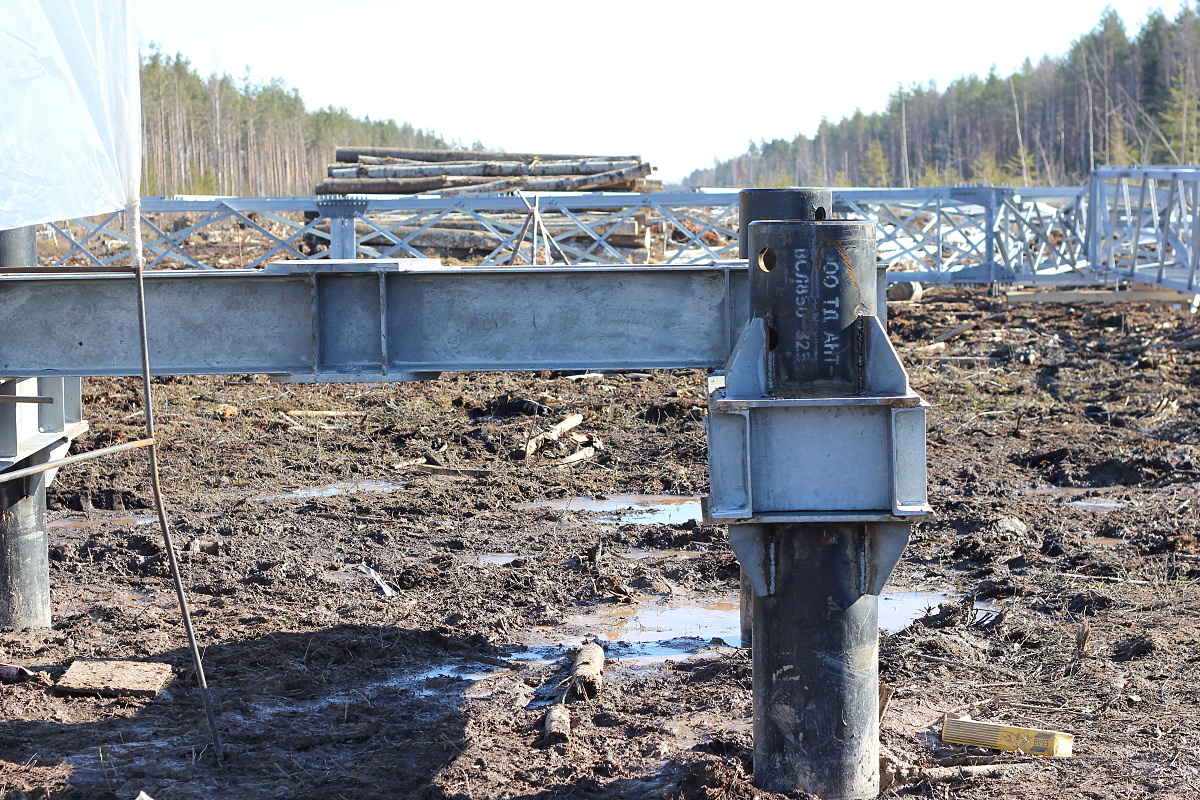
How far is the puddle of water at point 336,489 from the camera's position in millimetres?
10617

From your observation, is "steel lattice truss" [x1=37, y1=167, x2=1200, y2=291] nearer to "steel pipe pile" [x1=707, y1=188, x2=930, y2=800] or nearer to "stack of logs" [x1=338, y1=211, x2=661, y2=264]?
"stack of logs" [x1=338, y1=211, x2=661, y2=264]

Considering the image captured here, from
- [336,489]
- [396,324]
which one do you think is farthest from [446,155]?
[396,324]

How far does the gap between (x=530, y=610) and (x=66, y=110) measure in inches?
172

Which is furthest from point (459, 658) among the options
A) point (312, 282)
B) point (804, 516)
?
point (804, 516)

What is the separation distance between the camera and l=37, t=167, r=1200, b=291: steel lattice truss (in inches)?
736

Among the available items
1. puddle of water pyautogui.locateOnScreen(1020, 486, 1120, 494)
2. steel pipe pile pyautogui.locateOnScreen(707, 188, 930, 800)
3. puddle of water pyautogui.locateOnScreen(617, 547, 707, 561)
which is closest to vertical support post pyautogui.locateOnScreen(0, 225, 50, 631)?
puddle of water pyautogui.locateOnScreen(617, 547, 707, 561)

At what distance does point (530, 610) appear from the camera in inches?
296

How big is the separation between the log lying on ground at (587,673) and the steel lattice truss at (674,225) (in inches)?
464

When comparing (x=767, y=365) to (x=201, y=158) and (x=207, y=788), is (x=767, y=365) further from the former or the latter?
(x=201, y=158)

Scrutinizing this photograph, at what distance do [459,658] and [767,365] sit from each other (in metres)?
3.43

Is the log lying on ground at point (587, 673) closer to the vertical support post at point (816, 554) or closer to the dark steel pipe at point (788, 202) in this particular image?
the vertical support post at point (816, 554)

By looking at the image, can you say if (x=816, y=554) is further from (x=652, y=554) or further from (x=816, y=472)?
(x=652, y=554)

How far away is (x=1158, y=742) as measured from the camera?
5094mm

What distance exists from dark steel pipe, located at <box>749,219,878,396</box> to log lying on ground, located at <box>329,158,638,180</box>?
67.3 feet
